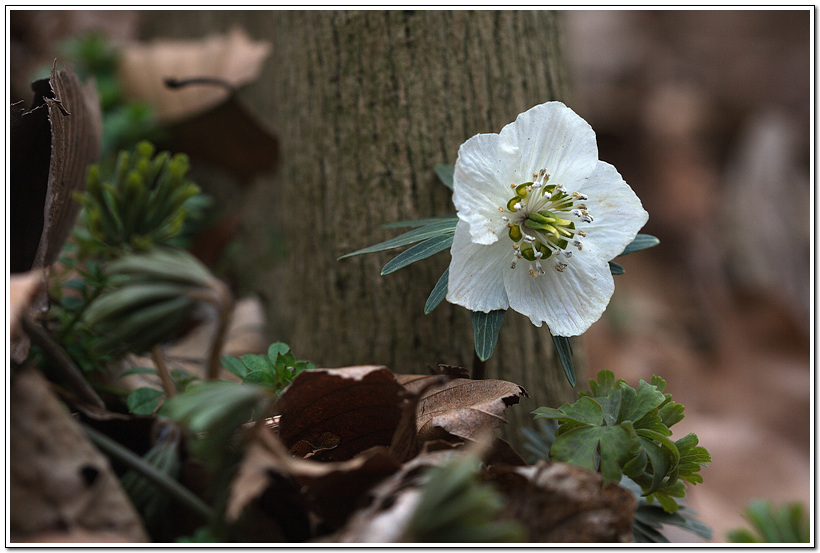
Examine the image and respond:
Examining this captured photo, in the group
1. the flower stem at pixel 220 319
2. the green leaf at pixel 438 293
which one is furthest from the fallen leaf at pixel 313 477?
the green leaf at pixel 438 293

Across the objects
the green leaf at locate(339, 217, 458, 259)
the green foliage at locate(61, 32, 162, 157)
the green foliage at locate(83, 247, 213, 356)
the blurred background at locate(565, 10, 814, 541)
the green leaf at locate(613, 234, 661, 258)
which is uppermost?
the green foliage at locate(61, 32, 162, 157)

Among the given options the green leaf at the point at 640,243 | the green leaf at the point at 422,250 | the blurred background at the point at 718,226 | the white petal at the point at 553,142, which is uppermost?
the white petal at the point at 553,142

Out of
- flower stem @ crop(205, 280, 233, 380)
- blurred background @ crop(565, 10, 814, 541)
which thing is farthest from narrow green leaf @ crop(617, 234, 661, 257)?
blurred background @ crop(565, 10, 814, 541)

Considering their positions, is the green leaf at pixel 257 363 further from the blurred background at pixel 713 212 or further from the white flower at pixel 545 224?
the blurred background at pixel 713 212

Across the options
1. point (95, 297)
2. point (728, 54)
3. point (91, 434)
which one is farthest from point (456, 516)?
point (728, 54)

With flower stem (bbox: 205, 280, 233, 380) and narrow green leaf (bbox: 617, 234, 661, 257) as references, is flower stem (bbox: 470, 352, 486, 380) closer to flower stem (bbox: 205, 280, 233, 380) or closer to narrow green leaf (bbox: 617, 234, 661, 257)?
narrow green leaf (bbox: 617, 234, 661, 257)
